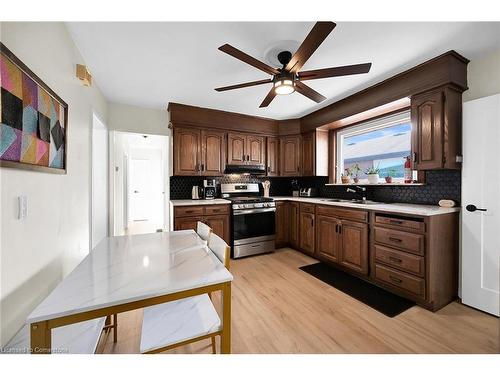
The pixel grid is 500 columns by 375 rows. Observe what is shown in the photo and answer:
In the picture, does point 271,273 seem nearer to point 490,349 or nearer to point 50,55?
point 490,349

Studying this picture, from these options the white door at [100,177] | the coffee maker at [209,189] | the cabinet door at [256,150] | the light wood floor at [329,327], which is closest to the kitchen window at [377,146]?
the cabinet door at [256,150]

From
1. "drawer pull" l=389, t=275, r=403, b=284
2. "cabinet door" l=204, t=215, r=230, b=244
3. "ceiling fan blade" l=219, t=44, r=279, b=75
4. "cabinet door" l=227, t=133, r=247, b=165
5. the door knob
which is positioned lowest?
"drawer pull" l=389, t=275, r=403, b=284

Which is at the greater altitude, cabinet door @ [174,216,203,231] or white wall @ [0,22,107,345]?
white wall @ [0,22,107,345]

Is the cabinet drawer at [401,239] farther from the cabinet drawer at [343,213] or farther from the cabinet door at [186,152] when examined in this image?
the cabinet door at [186,152]

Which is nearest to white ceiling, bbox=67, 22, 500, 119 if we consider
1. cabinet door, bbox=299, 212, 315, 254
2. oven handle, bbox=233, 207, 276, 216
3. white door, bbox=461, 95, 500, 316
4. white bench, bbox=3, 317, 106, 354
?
white door, bbox=461, 95, 500, 316

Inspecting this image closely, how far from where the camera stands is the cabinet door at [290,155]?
12.6ft

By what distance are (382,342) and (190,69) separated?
289 cm

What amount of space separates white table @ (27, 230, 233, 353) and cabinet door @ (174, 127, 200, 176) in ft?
6.39

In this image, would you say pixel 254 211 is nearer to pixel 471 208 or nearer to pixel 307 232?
pixel 307 232

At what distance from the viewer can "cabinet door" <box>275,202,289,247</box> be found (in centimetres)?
355

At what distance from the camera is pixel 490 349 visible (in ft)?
4.63

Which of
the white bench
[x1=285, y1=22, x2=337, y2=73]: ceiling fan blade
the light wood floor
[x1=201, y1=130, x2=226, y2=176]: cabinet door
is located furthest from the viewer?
[x1=201, y1=130, x2=226, y2=176]: cabinet door

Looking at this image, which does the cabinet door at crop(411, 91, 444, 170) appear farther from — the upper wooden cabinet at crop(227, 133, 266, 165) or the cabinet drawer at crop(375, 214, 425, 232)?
the upper wooden cabinet at crop(227, 133, 266, 165)

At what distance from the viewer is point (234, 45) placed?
173 centimetres
